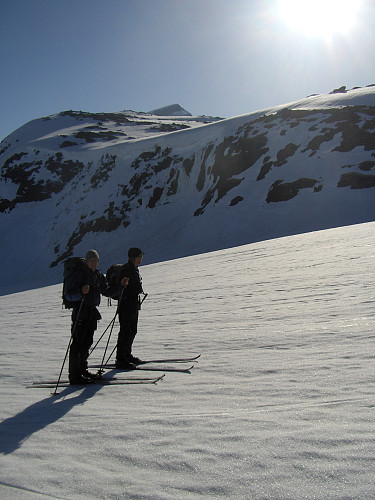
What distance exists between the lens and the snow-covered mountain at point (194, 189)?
1291 inches

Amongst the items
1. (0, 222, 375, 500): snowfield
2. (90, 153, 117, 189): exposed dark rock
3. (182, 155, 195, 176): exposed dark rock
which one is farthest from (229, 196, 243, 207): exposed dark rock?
(0, 222, 375, 500): snowfield

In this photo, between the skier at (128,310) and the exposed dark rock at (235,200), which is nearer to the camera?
the skier at (128,310)

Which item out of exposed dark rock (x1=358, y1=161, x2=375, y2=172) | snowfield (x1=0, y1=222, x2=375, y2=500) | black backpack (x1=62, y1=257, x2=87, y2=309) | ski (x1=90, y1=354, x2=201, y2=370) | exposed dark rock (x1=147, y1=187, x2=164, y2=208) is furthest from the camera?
exposed dark rock (x1=147, y1=187, x2=164, y2=208)

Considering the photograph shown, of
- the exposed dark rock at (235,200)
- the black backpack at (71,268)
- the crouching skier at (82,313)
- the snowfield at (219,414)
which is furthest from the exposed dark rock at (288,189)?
the black backpack at (71,268)

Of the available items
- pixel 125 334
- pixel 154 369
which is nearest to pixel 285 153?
pixel 125 334

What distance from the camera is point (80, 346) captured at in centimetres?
577

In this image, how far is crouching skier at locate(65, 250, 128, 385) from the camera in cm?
564

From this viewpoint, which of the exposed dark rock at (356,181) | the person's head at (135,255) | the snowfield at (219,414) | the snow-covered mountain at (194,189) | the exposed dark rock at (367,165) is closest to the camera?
the snowfield at (219,414)

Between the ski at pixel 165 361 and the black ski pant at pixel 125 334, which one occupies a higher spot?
the black ski pant at pixel 125 334

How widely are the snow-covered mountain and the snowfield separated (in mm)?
22088

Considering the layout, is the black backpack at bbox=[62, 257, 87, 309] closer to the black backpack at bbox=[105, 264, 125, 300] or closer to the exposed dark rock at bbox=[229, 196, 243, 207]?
the black backpack at bbox=[105, 264, 125, 300]

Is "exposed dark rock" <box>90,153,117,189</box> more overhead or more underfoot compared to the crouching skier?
more overhead

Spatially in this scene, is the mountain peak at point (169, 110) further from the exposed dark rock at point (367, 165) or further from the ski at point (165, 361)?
the ski at point (165, 361)

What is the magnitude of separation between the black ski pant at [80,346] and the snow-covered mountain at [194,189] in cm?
2422
